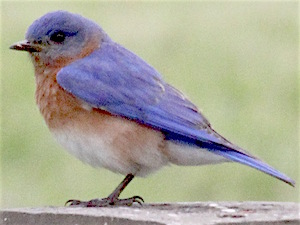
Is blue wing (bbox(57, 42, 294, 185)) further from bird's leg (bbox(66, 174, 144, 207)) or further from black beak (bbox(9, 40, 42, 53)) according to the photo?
bird's leg (bbox(66, 174, 144, 207))

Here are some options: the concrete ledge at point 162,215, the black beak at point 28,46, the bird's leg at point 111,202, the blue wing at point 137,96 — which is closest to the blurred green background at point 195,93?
the black beak at point 28,46

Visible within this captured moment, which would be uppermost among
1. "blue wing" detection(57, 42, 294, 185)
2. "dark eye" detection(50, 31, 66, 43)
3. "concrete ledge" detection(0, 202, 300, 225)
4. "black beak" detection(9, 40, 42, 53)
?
"dark eye" detection(50, 31, 66, 43)

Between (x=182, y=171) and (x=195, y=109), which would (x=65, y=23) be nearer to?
(x=195, y=109)

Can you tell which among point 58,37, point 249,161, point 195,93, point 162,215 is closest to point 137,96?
point 58,37

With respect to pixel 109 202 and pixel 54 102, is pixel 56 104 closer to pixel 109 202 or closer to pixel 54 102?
pixel 54 102

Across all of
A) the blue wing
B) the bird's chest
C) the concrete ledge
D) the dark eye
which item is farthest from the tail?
the dark eye

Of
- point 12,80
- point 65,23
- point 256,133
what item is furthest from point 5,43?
point 65,23
